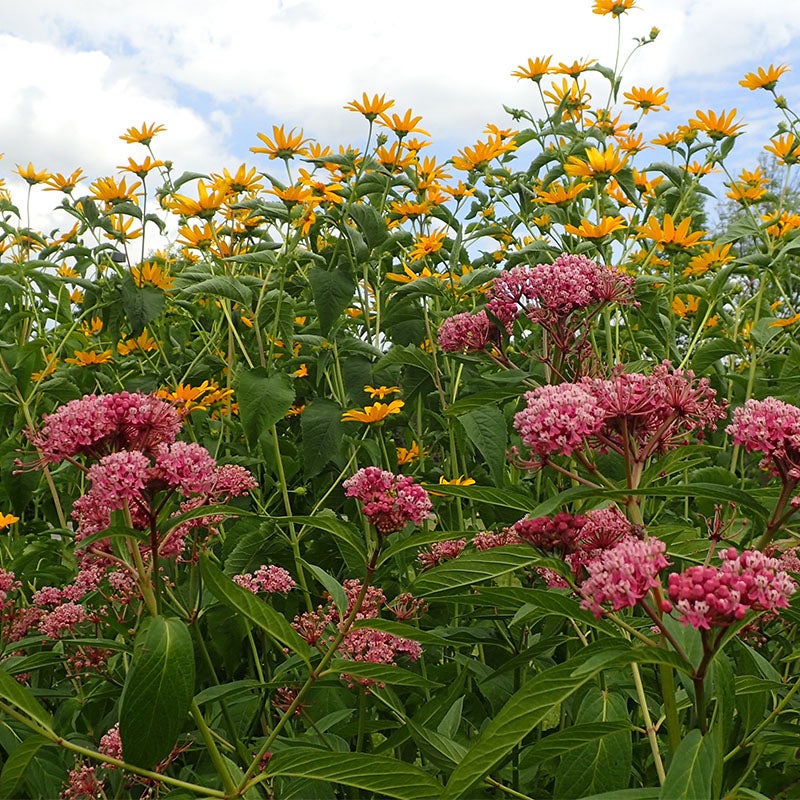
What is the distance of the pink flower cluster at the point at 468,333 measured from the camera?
1.73m

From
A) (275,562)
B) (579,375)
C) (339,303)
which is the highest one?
(339,303)

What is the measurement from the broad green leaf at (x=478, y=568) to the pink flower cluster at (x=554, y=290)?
0.53m

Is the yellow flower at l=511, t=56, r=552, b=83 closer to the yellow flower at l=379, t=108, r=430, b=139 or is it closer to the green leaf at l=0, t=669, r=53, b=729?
the yellow flower at l=379, t=108, r=430, b=139

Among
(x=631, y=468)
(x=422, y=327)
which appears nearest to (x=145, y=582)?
(x=631, y=468)

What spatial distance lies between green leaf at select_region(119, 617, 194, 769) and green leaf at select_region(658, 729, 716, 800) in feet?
1.89

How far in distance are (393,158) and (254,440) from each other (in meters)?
1.27

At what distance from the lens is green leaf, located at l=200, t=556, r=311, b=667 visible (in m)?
1.07

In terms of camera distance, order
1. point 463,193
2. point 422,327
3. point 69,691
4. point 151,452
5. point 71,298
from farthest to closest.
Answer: point 71,298 → point 463,193 → point 422,327 → point 69,691 → point 151,452

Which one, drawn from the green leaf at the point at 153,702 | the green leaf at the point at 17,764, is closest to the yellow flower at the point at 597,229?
the green leaf at the point at 153,702

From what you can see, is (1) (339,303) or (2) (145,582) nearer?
(2) (145,582)

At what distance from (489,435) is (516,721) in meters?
0.97

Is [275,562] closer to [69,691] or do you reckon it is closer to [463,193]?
[69,691]

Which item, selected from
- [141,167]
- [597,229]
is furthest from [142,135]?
[597,229]

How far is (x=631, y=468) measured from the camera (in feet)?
4.17
